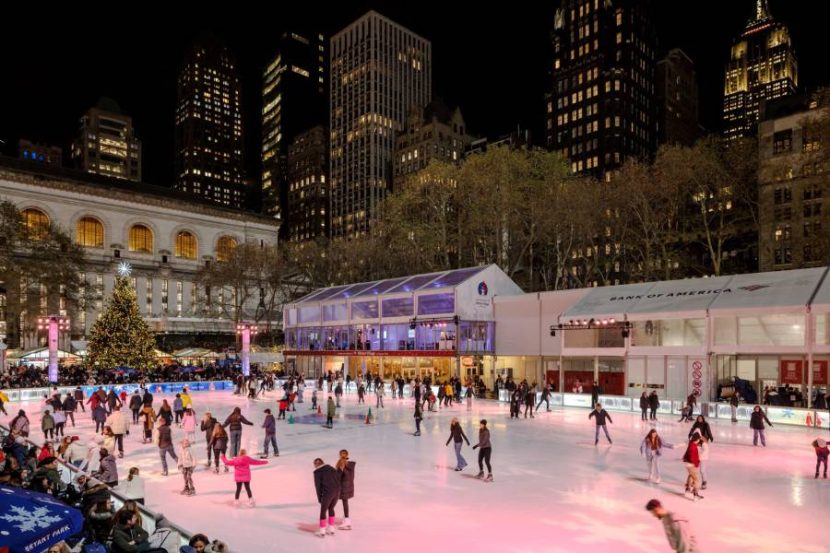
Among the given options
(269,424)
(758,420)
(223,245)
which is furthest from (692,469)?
(223,245)

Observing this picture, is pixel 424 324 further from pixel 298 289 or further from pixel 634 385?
pixel 298 289

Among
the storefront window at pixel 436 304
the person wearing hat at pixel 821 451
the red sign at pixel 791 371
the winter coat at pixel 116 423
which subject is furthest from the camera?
the storefront window at pixel 436 304

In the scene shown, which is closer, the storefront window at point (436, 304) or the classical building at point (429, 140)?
the storefront window at point (436, 304)

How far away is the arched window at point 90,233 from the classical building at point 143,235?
4.4 inches

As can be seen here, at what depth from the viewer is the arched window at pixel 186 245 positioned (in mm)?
86750

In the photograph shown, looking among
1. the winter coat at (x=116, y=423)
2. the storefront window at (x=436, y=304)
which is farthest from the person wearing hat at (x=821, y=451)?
the storefront window at (x=436, y=304)

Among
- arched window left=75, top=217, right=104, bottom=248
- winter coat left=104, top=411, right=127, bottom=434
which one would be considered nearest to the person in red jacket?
winter coat left=104, top=411, right=127, bottom=434

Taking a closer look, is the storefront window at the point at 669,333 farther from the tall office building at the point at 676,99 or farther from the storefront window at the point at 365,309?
the tall office building at the point at 676,99

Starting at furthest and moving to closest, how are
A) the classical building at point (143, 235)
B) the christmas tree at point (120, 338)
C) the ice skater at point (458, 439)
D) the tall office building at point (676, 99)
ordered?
the tall office building at point (676, 99)
the classical building at point (143, 235)
the christmas tree at point (120, 338)
the ice skater at point (458, 439)

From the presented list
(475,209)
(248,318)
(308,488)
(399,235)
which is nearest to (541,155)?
(475,209)

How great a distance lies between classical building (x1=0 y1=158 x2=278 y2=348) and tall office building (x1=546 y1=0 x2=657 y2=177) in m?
62.2

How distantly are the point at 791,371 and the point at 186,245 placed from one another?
251 feet

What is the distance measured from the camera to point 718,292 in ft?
102

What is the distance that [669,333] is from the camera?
32.9 meters
